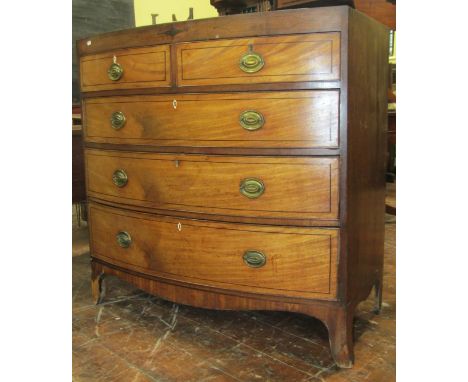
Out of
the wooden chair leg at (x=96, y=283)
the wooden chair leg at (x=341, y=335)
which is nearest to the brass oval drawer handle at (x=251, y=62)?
the wooden chair leg at (x=341, y=335)

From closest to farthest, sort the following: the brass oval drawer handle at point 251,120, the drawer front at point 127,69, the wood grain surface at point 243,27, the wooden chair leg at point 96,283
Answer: the wood grain surface at point 243,27 → the brass oval drawer handle at point 251,120 → the drawer front at point 127,69 → the wooden chair leg at point 96,283

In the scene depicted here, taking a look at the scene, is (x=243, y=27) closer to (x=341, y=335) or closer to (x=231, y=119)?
(x=231, y=119)

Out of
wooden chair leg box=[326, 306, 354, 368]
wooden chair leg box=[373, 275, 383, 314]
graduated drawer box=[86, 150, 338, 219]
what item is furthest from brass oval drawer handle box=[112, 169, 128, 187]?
wooden chair leg box=[373, 275, 383, 314]

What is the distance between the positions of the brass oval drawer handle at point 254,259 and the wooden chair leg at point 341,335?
0.29 metres

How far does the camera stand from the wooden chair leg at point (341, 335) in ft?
5.49

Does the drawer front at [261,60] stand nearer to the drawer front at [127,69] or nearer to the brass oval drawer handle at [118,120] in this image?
the drawer front at [127,69]

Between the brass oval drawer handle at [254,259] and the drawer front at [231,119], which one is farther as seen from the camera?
the brass oval drawer handle at [254,259]

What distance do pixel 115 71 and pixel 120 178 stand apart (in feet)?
1.39

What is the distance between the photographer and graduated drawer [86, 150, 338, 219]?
162cm

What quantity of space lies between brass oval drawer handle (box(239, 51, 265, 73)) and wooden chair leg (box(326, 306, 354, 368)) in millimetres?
848

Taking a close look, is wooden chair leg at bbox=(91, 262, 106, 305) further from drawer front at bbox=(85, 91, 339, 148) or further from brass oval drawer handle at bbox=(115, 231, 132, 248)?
drawer front at bbox=(85, 91, 339, 148)
